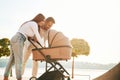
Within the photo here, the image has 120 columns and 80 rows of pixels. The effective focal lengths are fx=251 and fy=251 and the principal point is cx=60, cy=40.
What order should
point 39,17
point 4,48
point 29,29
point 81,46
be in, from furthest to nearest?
point 4,48 < point 81,46 < point 39,17 < point 29,29

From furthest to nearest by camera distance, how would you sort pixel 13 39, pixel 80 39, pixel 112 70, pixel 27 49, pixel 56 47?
pixel 80 39 → pixel 27 49 → pixel 13 39 → pixel 56 47 → pixel 112 70

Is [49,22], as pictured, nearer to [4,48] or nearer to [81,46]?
[81,46]

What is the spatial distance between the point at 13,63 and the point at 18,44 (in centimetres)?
52

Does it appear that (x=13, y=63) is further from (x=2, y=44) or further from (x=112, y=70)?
(x=2, y=44)

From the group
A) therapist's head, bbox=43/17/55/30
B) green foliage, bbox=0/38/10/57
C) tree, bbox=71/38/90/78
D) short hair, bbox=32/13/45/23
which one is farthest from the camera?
green foliage, bbox=0/38/10/57

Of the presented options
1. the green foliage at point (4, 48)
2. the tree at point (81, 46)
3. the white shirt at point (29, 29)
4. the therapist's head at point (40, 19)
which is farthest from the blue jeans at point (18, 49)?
the green foliage at point (4, 48)

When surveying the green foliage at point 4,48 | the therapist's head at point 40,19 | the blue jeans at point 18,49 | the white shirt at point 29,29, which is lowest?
the green foliage at point 4,48

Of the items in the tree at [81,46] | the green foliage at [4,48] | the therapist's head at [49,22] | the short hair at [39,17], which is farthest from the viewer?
the green foliage at [4,48]

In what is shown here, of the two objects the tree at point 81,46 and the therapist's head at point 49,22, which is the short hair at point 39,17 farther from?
the tree at point 81,46

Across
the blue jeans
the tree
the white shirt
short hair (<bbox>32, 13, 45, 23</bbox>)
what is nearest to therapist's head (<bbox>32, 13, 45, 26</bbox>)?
short hair (<bbox>32, 13, 45, 23</bbox>)

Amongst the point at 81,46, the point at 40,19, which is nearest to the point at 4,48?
the point at 81,46

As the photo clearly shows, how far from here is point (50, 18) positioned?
4535 mm

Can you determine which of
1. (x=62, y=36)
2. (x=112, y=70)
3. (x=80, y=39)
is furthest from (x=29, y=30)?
(x=80, y=39)

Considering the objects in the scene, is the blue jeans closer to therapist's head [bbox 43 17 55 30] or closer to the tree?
therapist's head [bbox 43 17 55 30]
